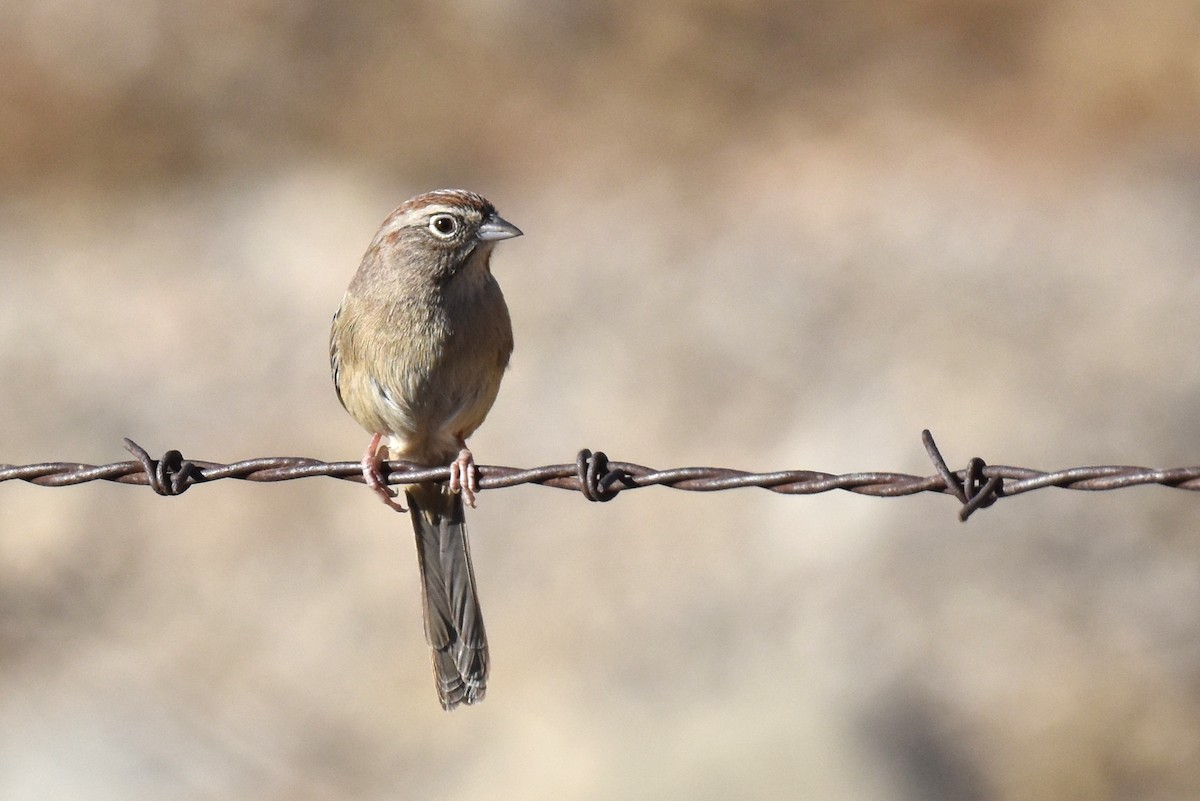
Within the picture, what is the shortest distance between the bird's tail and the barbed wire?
4.52ft

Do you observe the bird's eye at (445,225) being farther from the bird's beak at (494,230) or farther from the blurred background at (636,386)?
the blurred background at (636,386)

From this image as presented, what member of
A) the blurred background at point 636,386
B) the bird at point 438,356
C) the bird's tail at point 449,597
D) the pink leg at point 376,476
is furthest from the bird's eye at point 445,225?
the blurred background at point 636,386

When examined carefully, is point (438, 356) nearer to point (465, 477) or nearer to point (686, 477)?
point (465, 477)

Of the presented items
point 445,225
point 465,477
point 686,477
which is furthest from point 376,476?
point 445,225

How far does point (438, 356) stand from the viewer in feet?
17.1

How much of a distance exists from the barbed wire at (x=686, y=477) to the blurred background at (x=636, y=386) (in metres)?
4.96

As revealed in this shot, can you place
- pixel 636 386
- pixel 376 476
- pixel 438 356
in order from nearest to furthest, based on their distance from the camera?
pixel 376 476
pixel 438 356
pixel 636 386

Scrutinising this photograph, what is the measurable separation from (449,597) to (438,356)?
95 cm


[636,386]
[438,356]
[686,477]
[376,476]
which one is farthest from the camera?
[636,386]

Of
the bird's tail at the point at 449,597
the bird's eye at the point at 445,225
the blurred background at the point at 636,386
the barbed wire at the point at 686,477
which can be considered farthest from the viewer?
the blurred background at the point at 636,386

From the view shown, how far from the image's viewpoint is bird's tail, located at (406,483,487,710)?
17.0 ft

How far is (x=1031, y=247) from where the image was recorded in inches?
427

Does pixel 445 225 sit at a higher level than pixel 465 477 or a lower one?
higher

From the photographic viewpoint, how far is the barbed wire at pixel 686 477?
10.2ft
